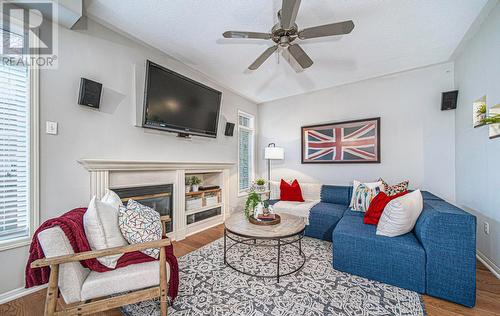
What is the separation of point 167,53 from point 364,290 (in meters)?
3.61

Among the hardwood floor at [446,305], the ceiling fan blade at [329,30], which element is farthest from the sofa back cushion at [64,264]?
the ceiling fan blade at [329,30]

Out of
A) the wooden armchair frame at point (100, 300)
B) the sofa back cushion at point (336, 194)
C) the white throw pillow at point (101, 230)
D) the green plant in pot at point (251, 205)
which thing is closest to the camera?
the wooden armchair frame at point (100, 300)

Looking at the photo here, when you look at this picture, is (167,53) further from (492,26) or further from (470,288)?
(470,288)

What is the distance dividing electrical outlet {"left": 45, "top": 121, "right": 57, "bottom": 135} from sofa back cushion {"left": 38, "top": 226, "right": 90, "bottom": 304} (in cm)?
108

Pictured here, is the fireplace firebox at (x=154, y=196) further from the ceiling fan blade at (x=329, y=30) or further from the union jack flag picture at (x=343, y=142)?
the union jack flag picture at (x=343, y=142)

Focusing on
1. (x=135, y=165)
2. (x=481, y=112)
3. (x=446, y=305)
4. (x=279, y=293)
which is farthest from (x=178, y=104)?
(x=481, y=112)

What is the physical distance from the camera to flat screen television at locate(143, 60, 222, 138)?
254 centimetres

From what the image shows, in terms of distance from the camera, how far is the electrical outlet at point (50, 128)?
6.20ft

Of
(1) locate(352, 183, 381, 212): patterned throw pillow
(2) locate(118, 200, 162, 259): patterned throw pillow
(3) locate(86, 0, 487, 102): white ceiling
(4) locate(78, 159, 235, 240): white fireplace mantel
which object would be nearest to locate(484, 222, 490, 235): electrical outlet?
(1) locate(352, 183, 381, 212): patterned throw pillow

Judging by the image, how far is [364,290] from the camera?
1.84 meters

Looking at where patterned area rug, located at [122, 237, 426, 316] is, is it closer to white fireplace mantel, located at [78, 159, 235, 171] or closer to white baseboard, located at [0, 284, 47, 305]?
white baseboard, located at [0, 284, 47, 305]

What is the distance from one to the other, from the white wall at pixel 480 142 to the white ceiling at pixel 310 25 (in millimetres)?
254

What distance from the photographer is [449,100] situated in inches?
115

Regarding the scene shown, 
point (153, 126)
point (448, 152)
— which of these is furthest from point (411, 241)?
point (153, 126)
